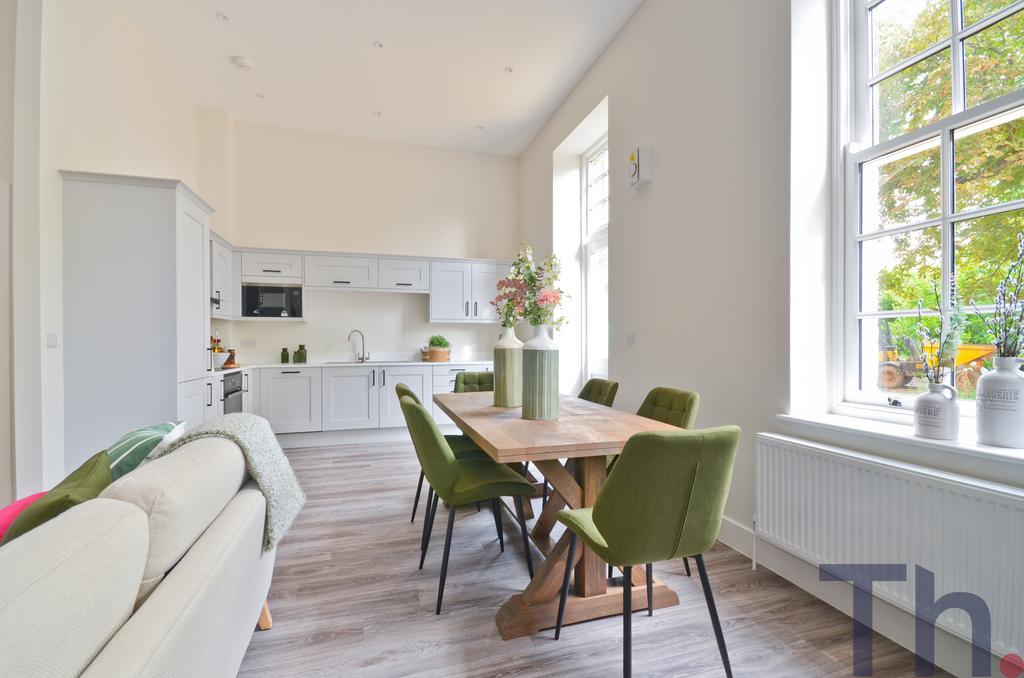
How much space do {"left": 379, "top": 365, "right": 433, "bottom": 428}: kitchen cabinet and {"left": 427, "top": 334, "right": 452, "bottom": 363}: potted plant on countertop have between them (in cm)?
33

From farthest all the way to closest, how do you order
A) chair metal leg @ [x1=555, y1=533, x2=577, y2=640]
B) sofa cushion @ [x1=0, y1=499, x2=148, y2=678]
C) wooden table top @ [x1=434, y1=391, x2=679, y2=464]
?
chair metal leg @ [x1=555, y1=533, x2=577, y2=640] → wooden table top @ [x1=434, y1=391, x2=679, y2=464] → sofa cushion @ [x1=0, y1=499, x2=148, y2=678]

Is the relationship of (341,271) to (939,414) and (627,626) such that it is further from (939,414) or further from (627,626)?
(939,414)

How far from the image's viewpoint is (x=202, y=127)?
476 centimetres

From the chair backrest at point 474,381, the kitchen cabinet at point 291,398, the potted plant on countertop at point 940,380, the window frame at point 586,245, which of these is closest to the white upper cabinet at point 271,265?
the kitchen cabinet at point 291,398

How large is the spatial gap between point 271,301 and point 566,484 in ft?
14.6

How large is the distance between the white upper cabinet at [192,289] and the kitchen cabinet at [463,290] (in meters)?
2.41

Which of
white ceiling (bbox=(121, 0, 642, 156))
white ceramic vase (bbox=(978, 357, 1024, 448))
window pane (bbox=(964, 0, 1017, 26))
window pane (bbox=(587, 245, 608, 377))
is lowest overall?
white ceramic vase (bbox=(978, 357, 1024, 448))

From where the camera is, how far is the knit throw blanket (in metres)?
1.44

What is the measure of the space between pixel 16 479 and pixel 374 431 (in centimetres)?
285

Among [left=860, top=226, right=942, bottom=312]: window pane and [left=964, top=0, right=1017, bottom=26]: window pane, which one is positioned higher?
[left=964, top=0, right=1017, bottom=26]: window pane

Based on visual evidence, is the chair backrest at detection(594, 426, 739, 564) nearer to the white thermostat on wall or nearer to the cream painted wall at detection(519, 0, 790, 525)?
the cream painted wall at detection(519, 0, 790, 525)

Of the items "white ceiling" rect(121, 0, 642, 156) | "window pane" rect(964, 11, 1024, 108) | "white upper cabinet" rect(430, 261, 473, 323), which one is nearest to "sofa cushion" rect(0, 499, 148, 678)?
"window pane" rect(964, 11, 1024, 108)

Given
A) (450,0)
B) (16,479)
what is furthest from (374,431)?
(450,0)

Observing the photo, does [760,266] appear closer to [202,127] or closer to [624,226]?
[624,226]
